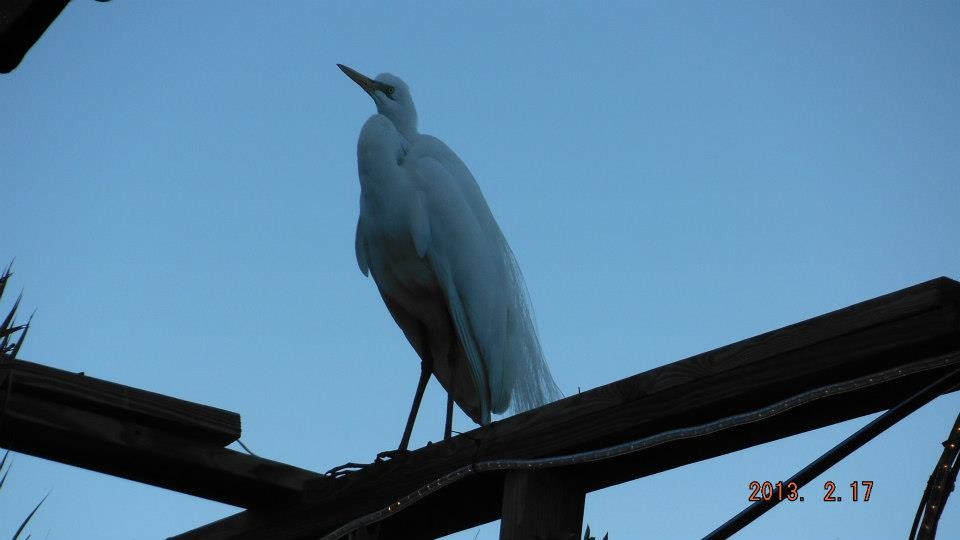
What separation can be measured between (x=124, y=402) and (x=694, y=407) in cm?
133

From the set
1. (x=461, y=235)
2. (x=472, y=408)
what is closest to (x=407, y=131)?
(x=461, y=235)

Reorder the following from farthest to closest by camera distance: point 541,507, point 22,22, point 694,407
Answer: point 541,507
point 694,407
point 22,22

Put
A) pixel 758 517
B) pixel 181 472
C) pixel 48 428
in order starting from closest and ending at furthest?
pixel 758 517 < pixel 48 428 < pixel 181 472

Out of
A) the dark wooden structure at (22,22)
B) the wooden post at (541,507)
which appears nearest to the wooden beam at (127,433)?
the wooden post at (541,507)

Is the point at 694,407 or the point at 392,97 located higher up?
the point at 392,97

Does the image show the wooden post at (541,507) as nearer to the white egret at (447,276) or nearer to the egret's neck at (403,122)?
the white egret at (447,276)

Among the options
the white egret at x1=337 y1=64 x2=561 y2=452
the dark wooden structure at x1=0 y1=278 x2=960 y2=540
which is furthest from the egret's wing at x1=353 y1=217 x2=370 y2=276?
the dark wooden structure at x1=0 y1=278 x2=960 y2=540

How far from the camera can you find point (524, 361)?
212 inches

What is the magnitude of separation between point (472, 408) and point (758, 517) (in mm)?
3479

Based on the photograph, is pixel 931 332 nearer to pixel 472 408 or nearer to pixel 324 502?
pixel 324 502

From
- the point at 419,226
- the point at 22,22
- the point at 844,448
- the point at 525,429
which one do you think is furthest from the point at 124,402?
the point at 419,226

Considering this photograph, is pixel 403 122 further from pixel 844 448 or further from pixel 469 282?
pixel 844 448

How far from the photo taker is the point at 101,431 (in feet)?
9.78

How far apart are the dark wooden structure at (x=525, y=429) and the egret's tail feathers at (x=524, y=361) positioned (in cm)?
190
